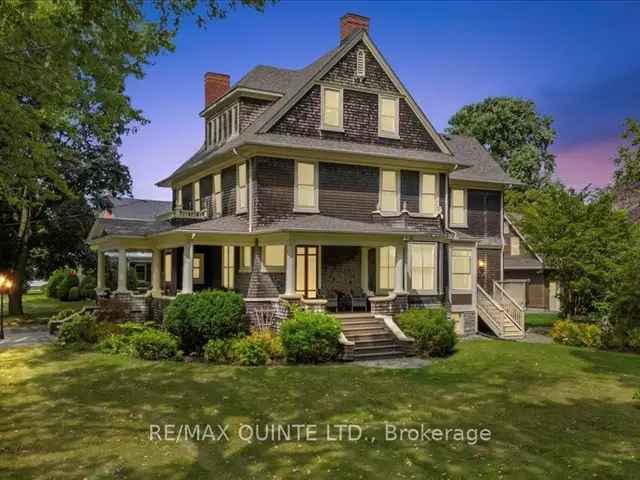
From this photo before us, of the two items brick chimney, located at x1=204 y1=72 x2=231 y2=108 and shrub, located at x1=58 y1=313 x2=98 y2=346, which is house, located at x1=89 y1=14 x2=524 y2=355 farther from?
shrub, located at x1=58 y1=313 x2=98 y2=346

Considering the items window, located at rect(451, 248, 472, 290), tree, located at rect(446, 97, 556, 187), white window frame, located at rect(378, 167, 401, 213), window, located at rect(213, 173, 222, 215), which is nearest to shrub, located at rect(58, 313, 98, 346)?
window, located at rect(213, 173, 222, 215)

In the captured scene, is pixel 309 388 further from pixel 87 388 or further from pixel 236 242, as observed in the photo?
pixel 236 242

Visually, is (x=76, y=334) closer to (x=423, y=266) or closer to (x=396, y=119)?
(x=423, y=266)

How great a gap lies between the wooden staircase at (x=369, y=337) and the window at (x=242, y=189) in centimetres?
594

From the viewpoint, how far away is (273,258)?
67.7 feet

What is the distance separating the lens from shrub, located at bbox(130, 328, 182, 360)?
16750 millimetres

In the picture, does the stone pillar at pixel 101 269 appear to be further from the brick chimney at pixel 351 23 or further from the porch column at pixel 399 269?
the brick chimney at pixel 351 23

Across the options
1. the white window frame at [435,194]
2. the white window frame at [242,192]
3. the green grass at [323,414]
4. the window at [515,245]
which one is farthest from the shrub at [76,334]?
the window at [515,245]

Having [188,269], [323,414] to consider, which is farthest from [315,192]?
[323,414]

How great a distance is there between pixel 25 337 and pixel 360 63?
17.2m

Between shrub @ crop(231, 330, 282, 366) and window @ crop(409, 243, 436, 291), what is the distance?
7.53m

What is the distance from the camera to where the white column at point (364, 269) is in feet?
73.5

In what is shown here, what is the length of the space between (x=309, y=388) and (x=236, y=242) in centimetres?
874

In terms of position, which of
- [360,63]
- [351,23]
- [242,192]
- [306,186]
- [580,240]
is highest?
[351,23]
